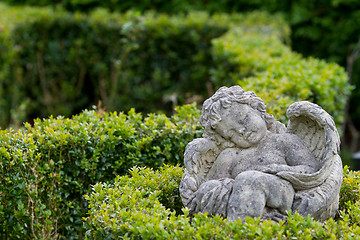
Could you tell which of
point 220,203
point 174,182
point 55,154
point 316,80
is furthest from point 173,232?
point 316,80

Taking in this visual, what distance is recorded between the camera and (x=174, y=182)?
4.07 m

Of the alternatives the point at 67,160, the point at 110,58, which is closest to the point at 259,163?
the point at 67,160

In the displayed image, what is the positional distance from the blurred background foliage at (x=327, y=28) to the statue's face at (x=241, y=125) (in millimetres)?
6878

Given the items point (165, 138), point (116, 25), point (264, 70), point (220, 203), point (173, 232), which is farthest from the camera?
point (116, 25)

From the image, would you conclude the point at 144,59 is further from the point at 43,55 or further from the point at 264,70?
the point at 264,70

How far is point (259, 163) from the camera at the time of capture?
141 inches

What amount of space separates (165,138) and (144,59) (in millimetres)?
5201

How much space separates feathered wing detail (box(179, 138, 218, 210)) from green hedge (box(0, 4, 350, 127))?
5.08 metres

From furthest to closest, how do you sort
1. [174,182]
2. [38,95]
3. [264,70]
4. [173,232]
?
[38,95] < [264,70] < [174,182] < [173,232]

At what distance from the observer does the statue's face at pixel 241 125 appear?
3.60m

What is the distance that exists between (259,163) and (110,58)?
719 cm

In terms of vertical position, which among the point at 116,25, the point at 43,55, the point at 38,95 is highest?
the point at 116,25

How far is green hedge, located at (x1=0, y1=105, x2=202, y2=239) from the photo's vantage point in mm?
4418

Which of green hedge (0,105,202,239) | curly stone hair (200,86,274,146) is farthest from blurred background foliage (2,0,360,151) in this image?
curly stone hair (200,86,274,146)
